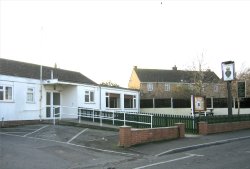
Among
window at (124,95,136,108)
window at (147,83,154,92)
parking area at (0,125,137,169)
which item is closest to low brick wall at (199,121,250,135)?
parking area at (0,125,137,169)

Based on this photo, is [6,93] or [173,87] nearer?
[6,93]

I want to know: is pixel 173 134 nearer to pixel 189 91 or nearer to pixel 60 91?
pixel 60 91

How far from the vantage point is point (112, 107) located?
129ft

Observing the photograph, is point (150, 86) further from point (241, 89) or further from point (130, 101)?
point (241, 89)

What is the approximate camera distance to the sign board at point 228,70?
29188 mm

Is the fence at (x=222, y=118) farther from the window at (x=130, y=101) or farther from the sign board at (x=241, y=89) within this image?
the window at (x=130, y=101)

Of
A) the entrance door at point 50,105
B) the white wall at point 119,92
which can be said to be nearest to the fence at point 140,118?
the entrance door at point 50,105

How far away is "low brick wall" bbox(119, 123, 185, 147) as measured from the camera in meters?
17.7

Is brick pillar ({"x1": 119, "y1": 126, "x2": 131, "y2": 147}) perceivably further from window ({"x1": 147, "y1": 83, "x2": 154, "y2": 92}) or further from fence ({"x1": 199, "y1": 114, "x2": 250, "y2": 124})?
window ({"x1": 147, "y1": 83, "x2": 154, "y2": 92})

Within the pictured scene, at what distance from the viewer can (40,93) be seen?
28.1m

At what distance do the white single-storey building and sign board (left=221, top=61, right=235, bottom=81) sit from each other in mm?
11334

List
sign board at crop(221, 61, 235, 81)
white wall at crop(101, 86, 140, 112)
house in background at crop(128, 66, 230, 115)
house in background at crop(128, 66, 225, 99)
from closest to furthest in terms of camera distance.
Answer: sign board at crop(221, 61, 235, 81) < white wall at crop(101, 86, 140, 112) < house in background at crop(128, 66, 230, 115) < house in background at crop(128, 66, 225, 99)

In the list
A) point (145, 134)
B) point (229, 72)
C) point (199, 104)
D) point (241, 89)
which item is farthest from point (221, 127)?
point (145, 134)

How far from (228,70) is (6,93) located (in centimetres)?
1658
